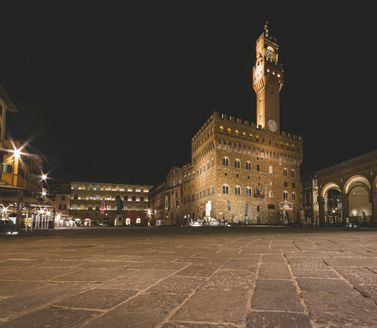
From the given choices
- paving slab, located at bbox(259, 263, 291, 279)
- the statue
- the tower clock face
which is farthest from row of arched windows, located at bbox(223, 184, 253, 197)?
paving slab, located at bbox(259, 263, 291, 279)

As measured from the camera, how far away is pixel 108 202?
8938cm

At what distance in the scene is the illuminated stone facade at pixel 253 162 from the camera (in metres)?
61.2

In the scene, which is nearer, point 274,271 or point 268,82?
point 274,271

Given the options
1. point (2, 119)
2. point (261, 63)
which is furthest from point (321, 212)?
point (2, 119)

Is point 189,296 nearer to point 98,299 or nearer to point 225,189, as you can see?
point 98,299

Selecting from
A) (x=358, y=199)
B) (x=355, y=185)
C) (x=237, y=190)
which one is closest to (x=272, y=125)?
(x=237, y=190)

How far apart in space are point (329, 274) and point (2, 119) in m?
25.7

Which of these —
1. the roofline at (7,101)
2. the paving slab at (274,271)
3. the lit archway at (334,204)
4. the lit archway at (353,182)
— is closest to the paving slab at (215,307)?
the paving slab at (274,271)

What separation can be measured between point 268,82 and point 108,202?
50850 mm

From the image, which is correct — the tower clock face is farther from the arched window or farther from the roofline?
the roofline

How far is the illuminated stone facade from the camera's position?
61.2 metres

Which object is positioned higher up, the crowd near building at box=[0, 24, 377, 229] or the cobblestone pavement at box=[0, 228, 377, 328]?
the crowd near building at box=[0, 24, 377, 229]

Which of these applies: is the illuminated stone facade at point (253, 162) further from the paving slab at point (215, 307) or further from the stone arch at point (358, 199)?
the paving slab at point (215, 307)

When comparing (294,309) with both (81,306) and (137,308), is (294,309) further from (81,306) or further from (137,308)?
(81,306)
